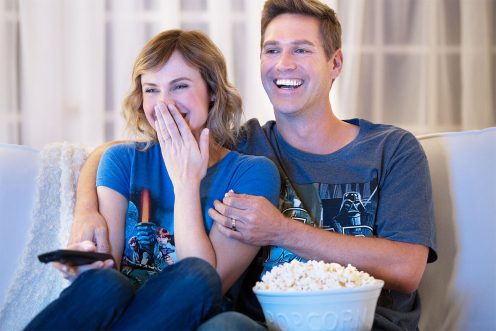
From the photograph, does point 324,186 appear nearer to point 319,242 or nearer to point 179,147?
point 319,242

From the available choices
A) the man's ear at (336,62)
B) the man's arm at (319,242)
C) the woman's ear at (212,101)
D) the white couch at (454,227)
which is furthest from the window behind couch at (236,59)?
the man's arm at (319,242)

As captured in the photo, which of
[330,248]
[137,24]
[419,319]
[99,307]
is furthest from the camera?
[137,24]

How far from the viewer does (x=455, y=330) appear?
6.45 ft

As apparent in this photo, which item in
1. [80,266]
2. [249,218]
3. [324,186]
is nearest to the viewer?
[80,266]

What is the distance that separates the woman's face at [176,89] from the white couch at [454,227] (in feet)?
1.32

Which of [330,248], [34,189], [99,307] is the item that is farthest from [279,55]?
[99,307]

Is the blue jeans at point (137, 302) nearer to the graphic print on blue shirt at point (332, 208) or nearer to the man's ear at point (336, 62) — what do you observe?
the graphic print on blue shirt at point (332, 208)

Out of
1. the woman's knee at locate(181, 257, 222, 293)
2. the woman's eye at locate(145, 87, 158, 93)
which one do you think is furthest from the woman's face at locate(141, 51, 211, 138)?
the woman's knee at locate(181, 257, 222, 293)

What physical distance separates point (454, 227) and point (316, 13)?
694mm

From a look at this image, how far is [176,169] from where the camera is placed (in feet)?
5.87

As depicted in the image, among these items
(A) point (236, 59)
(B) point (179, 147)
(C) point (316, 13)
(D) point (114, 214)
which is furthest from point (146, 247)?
(A) point (236, 59)

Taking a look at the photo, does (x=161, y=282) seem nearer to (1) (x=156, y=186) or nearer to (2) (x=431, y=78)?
(1) (x=156, y=186)

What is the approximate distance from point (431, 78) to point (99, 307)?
1.93 m

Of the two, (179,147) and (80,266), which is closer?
(80,266)
